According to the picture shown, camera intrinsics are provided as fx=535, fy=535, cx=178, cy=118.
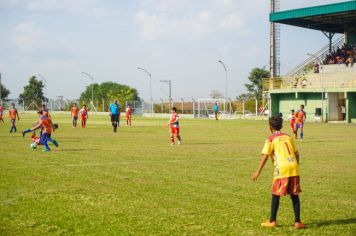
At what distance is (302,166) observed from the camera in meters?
15.6

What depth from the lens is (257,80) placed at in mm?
82625

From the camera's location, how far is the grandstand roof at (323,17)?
183ft

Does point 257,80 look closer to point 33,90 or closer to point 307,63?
point 307,63

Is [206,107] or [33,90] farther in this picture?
[33,90]

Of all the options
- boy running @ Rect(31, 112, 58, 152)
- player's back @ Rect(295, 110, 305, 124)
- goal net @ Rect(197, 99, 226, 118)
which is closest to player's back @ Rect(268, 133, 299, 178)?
boy running @ Rect(31, 112, 58, 152)

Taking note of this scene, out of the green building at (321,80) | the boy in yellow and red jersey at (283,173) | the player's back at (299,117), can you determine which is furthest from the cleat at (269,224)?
the green building at (321,80)

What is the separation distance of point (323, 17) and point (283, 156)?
2170 inches

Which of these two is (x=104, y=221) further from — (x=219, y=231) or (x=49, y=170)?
(x=49, y=170)

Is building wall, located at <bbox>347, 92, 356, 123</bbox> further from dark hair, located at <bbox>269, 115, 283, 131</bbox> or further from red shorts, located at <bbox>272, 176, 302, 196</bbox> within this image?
red shorts, located at <bbox>272, 176, 302, 196</bbox>

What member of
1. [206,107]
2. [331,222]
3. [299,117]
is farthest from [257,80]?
[331,222]

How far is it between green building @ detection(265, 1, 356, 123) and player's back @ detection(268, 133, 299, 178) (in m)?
45.8

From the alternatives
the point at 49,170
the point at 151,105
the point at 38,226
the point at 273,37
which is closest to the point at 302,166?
the point at 49,170

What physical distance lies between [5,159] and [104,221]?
9.18 metres

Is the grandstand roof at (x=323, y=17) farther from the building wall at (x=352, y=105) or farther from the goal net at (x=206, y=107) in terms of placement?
the goal net at (x=206, y=107)
